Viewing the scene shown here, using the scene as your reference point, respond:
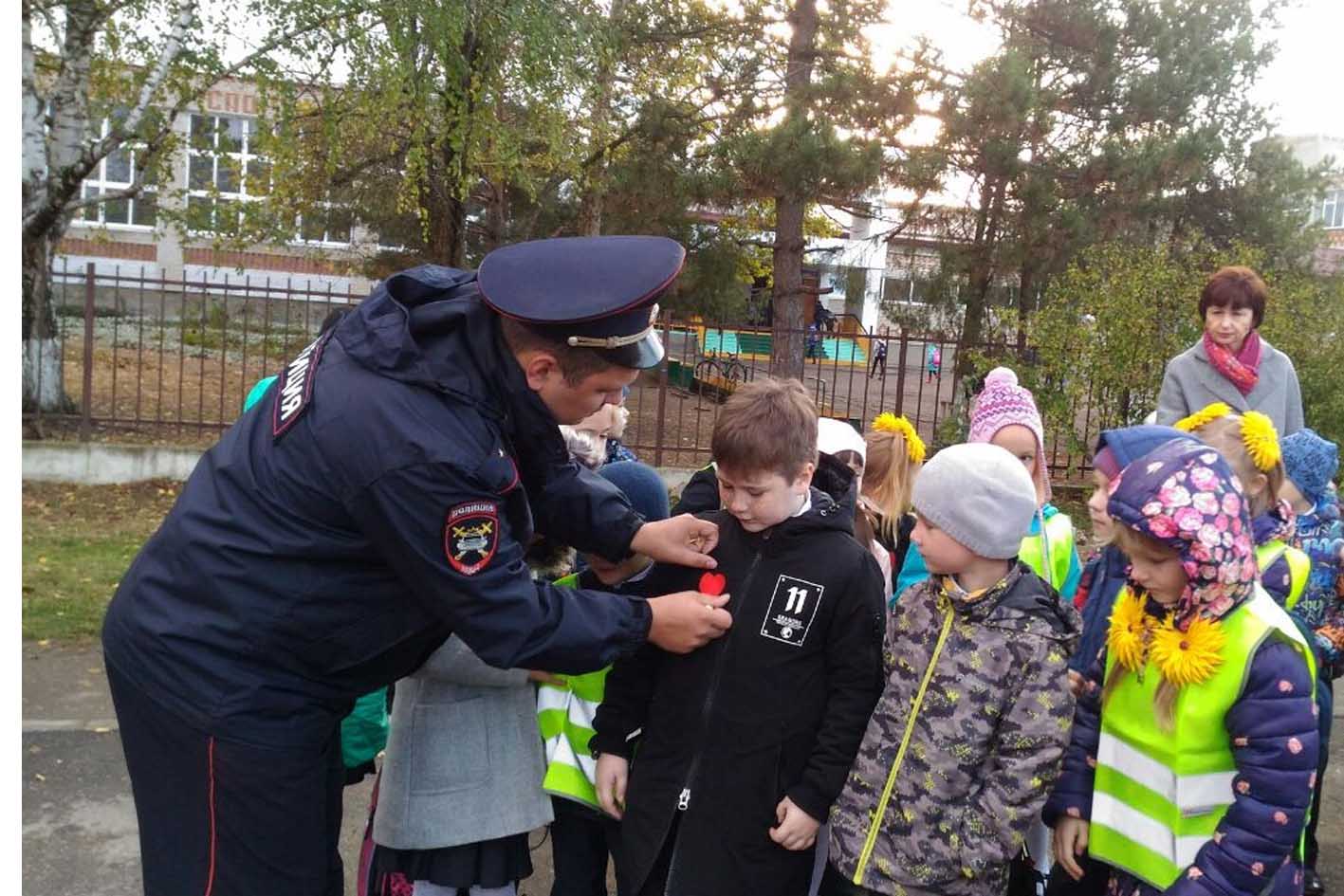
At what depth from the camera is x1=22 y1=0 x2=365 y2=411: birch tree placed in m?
9.25

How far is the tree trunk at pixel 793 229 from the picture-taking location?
472 inches

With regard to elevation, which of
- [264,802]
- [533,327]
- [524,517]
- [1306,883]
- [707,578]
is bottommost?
[1306,883]

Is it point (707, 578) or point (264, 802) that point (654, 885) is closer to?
point (707, 578)

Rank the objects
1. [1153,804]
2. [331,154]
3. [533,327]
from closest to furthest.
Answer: [533,327] → [1153,804] → [331,154]

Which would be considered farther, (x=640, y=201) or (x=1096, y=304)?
(x=640, y=201)

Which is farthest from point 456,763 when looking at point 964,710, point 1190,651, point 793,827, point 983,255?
point 983,255

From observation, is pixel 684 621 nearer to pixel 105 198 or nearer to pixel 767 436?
pixel 767 436

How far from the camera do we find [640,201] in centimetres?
1343

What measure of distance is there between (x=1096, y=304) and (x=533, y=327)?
340 inches

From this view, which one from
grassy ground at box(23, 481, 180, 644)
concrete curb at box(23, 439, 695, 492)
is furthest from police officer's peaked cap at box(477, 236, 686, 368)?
concrete curb at box(23, 439, 695, 492)

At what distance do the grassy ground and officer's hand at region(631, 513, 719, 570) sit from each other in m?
4.10

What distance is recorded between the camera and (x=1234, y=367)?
416 cm

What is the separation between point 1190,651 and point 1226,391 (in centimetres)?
244

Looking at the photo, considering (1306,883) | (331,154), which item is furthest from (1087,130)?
(1306,883)
